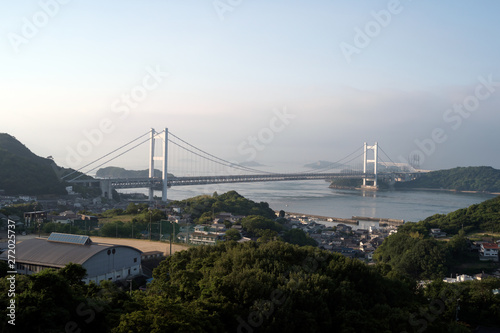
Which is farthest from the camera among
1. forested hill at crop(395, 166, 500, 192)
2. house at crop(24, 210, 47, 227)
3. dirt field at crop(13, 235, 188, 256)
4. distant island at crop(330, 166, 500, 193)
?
forested hill at crop(395, 166, 500, 192)

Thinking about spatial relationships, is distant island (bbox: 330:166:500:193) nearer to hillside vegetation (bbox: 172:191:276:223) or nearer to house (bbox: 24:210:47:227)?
hillside vegetation (bbox: 172:191:276:223)

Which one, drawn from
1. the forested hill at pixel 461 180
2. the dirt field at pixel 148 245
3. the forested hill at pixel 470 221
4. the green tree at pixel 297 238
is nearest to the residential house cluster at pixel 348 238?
the green tree at pixel 297 238

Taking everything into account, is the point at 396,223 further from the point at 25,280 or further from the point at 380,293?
the point at 25,280

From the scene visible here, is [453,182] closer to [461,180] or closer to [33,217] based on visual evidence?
[461,180]

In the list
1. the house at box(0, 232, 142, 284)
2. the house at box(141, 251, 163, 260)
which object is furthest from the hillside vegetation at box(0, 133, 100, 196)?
the house at box(0, 232, 142, 284)

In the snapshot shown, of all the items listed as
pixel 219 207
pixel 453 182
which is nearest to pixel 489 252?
pixel 219 207

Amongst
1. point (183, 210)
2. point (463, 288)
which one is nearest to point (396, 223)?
point (183, 210)
